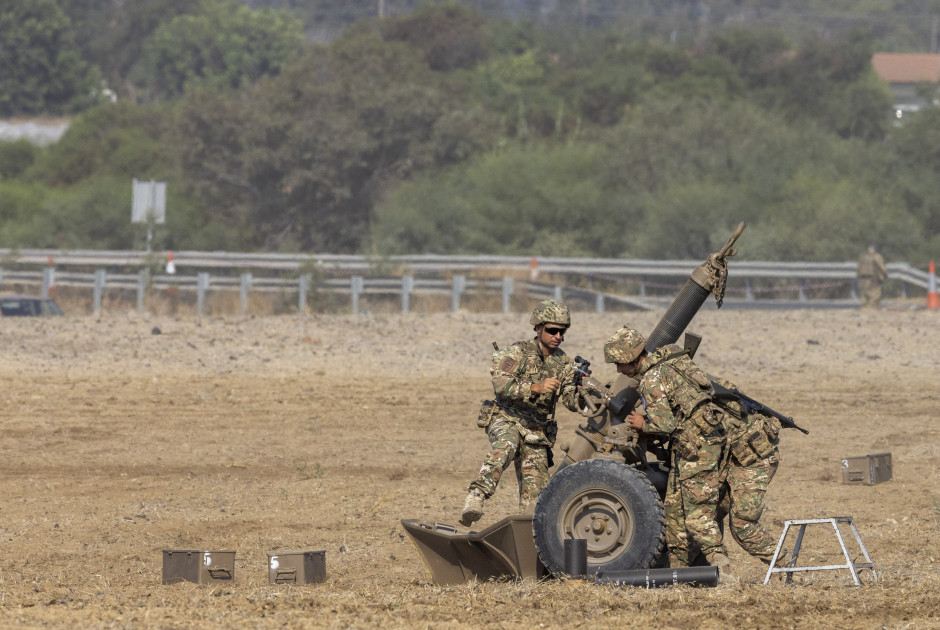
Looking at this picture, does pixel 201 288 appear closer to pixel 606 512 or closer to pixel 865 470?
pixel 865 470

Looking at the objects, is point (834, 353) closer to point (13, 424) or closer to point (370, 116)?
point (13, 424)

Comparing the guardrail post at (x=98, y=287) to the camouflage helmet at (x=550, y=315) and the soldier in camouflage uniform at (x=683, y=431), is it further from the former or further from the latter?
the soldier in camouflage uniform at (x=683, y=431)

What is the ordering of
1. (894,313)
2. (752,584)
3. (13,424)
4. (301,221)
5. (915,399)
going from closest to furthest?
(752,584) → (13,424) → (915,399) → (894,313) → (301,221)

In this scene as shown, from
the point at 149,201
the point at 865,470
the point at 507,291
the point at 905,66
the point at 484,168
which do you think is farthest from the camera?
the point at 905,66

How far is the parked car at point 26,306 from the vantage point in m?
23.2

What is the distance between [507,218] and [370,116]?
8.34 meters

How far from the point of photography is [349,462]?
14.6 metres

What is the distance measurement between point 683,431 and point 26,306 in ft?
56.3

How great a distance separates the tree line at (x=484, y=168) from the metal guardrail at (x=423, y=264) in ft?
12.6

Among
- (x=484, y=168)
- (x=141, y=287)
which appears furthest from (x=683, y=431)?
(x=484, y=168)

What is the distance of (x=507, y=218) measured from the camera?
1435 inches

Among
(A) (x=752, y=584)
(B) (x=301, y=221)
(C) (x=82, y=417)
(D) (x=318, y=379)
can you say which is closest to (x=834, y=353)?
(D) (x=318, y=379)

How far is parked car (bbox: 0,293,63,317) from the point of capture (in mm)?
23234

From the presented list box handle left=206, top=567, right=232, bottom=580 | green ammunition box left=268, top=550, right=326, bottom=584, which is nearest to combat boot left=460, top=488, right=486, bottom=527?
green ammunition box left=268, top=550, right=326, bottom=584
